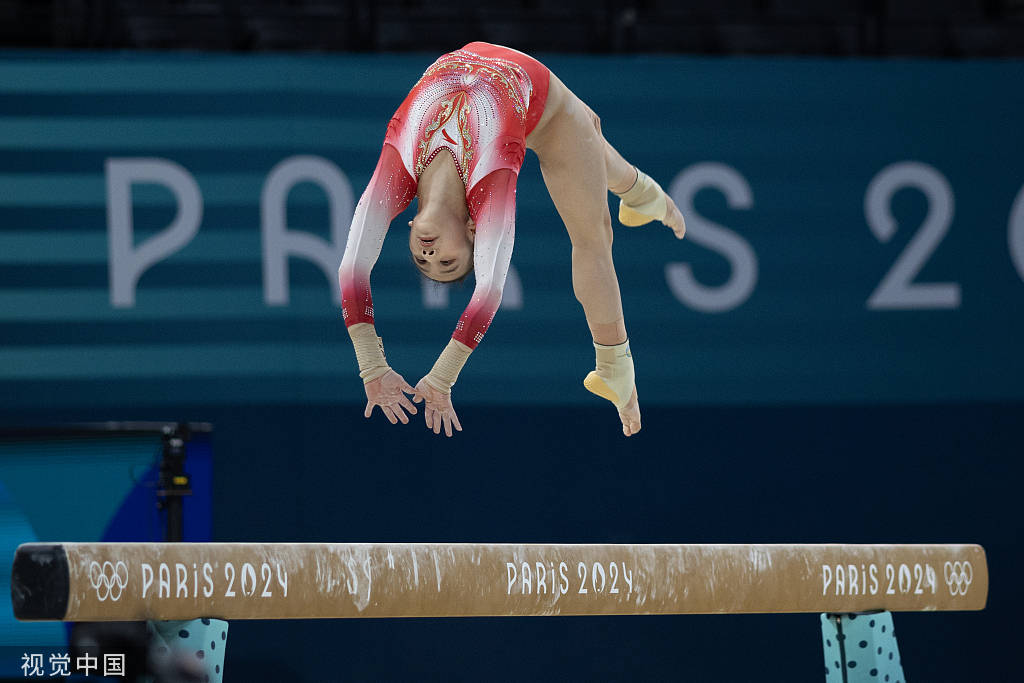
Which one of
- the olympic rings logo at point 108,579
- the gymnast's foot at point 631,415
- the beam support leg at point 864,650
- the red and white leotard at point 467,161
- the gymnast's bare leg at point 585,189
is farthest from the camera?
the gymnast's foot at point 631,415

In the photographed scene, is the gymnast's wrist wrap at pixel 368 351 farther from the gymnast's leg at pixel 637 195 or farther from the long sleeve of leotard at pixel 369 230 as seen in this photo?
the gymnast's leg at pixel 637 195

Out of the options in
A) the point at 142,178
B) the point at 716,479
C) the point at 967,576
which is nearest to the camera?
the point at 967,576

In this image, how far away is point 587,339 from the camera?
6.51m

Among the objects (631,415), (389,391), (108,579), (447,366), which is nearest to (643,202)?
(631,415)

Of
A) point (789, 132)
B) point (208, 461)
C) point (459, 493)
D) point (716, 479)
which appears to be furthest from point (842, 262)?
point (208, 461)

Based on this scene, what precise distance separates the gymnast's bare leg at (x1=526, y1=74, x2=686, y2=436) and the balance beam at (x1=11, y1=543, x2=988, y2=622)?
710 millimetres

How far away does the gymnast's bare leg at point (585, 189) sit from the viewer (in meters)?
4.04

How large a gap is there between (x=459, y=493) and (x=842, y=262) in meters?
2.34

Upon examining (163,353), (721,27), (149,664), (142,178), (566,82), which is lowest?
(149,664)

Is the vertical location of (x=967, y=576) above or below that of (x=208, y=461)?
below

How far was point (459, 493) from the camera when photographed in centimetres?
653

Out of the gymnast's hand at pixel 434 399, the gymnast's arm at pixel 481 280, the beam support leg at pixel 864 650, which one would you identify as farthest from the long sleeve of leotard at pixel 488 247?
the beam support leg at pixel 864 650

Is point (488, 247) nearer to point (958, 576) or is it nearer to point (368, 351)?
point (368, 351)

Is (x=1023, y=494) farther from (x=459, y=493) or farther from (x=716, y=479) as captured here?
(x=459, y=493)
